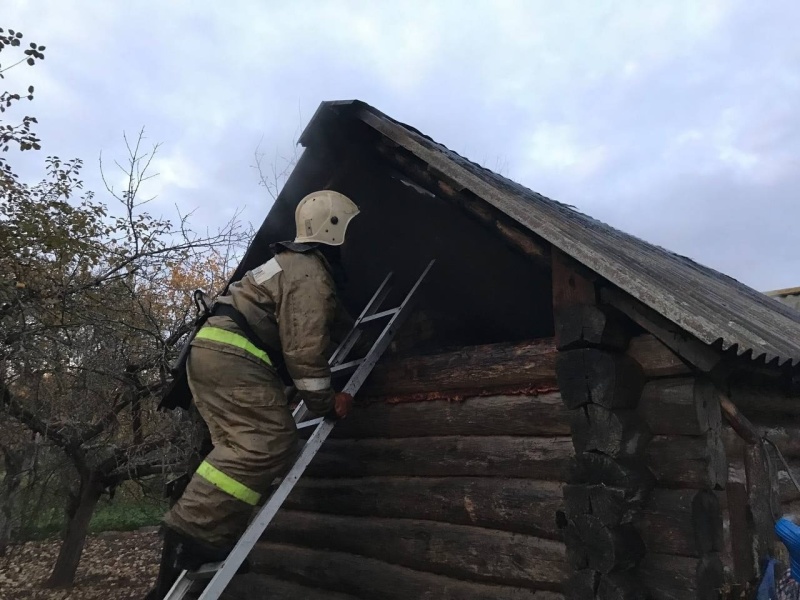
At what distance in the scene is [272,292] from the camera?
410cm

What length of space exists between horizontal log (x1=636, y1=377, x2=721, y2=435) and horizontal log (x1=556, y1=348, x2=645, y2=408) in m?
0.10

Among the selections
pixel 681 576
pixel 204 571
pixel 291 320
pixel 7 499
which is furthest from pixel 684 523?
pixel 7 499

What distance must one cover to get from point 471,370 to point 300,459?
1337 millimetres

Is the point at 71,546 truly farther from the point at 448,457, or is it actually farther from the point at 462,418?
the point at 462,418

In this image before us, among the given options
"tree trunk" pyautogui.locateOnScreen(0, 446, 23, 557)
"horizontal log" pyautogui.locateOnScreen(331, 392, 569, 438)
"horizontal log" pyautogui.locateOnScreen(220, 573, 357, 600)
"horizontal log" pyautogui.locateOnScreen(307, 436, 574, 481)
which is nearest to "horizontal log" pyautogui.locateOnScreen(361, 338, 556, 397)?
"horizontal log" pyautogui.locateOnScreen(331, 392, 569, 438)

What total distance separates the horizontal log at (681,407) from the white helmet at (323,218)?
7.54 ft

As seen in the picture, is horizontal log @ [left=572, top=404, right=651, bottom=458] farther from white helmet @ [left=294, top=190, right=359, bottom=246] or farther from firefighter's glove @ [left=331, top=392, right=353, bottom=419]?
white helmet @ [left=294, top=190, right=359, bottom=246]

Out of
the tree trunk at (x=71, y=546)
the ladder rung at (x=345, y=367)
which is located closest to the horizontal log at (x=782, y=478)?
the ladder rung at (x=345, y=367)

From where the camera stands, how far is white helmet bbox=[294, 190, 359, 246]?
14.2 ft

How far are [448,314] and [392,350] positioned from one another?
60cm

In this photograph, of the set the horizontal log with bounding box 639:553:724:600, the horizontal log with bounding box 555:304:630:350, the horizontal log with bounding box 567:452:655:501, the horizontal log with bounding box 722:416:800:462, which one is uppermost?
the horizontal log with bounding box 722:416:800:462

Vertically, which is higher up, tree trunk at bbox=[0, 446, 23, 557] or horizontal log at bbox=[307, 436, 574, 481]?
horizontal log at bbox=[307, 436, 574, 481]

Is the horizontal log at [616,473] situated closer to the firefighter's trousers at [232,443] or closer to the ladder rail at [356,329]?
the firefighter's trousers at [232,443]

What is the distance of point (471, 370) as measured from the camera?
4.38 m
